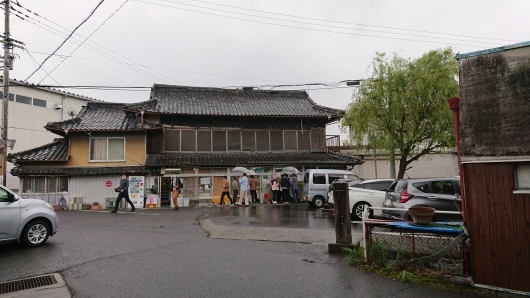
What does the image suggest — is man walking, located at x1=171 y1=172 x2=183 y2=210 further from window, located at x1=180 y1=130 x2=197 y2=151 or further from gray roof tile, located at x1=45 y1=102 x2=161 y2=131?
gray roof tile, located at x1=45 y1=102 x2=161 y2=131

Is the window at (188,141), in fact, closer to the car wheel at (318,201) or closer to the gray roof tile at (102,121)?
the gray roof tile at (102,121)

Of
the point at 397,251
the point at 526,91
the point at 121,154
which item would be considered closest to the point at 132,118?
the point at 121,154

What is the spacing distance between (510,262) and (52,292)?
6.74 meters

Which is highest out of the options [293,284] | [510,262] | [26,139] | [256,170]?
[26,139]

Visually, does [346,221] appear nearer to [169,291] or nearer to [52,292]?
[169,291]

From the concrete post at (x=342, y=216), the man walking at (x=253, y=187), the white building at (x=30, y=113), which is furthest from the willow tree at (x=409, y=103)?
the white building at (x=30, y=113)

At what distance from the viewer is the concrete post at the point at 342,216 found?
693 centimetres

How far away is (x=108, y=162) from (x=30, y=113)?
44.9 feet

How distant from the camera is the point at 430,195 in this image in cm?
911

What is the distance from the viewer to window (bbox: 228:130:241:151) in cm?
2125

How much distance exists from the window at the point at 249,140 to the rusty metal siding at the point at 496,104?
655 inches

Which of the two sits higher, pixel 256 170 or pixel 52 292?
pixel 256 170

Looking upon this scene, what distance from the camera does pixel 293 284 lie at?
525 cm

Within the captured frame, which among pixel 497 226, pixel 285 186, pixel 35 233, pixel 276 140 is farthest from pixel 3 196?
pixel 276 140
